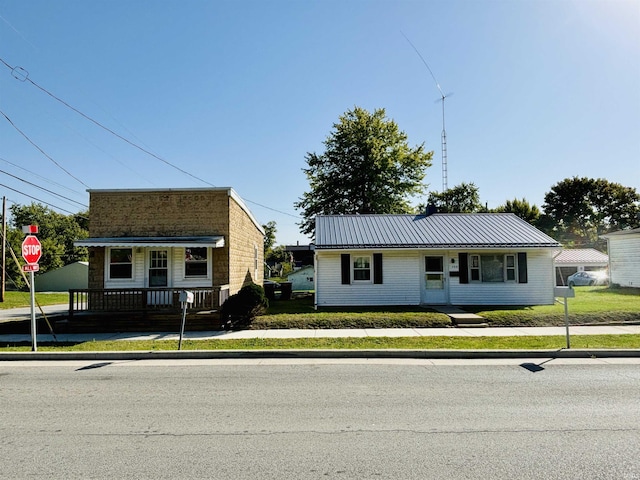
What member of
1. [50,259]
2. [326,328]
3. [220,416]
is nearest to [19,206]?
[50,259]

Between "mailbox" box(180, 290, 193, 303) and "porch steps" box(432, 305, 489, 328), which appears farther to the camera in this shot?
"porch steps" box(432, 305, 489, 328)

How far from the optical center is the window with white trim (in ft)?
59.3

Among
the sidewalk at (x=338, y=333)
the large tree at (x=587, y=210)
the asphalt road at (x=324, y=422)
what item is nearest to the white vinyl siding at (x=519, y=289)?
the sidewalk at (x=338, y=333)

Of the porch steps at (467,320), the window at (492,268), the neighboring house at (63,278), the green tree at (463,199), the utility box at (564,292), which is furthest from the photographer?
the green tree at (463,199)

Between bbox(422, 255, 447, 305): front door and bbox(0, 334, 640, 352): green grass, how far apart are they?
7.04m

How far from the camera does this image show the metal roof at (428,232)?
58.0 feet

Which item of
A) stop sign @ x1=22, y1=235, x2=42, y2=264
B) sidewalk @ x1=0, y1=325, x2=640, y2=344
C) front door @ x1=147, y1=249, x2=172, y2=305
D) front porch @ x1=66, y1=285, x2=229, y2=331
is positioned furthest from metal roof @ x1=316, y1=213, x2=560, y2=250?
stop sign @ x1=22, y1=235, x2=42, y2=264

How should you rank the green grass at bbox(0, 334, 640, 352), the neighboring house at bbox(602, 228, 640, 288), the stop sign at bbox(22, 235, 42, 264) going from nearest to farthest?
the green grass at bbox(0, 334, 640, 352), the stop sign at bbox(22, 235, 42, 264), the neighboring house at bbox(602, 228, 640, 288)

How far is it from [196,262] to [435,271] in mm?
10097

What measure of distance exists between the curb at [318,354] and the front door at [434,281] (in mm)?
8716

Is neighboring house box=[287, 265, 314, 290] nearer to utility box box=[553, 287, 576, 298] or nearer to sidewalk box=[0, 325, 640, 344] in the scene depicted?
sidewalk box=[0, 325, 640, 344]

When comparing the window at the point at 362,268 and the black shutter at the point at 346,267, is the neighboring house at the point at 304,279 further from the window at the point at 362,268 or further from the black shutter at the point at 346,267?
the black shutter at the point at 346,267

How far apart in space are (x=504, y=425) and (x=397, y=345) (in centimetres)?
516

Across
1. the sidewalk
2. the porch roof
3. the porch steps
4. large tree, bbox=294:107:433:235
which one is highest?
large tree, bbox=294:107:433:235
